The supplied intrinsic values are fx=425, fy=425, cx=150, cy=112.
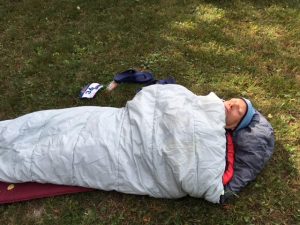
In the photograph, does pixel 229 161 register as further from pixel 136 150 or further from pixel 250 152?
pixel 136 150

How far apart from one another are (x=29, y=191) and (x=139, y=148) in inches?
38.7

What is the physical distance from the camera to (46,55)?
513 centimetres

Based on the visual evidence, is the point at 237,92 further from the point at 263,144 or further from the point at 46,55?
the point at 46,55

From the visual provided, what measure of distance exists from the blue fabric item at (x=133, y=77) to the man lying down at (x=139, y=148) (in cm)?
86

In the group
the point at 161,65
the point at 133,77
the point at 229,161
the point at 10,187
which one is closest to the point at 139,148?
the point at 229,161

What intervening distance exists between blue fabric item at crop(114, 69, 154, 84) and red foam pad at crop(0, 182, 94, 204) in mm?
1418

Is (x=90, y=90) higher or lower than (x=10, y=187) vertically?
higher

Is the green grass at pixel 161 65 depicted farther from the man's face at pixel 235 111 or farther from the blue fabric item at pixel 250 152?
the man's face at pixel 235 111

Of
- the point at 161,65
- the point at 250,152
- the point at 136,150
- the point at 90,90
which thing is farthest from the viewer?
the point at 161,65

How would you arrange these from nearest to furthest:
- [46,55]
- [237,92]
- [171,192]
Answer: [171,192] < [237,92] < [46,55]

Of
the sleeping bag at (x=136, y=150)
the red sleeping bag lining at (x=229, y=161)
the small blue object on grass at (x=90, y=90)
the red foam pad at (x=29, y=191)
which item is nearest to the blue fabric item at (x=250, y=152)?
the red sleeping bag lining at (x=229, y=161)

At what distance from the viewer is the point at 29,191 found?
3467 mm

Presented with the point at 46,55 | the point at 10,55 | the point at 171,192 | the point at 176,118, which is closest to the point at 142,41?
the point at 46,55

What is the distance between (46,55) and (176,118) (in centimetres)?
241
